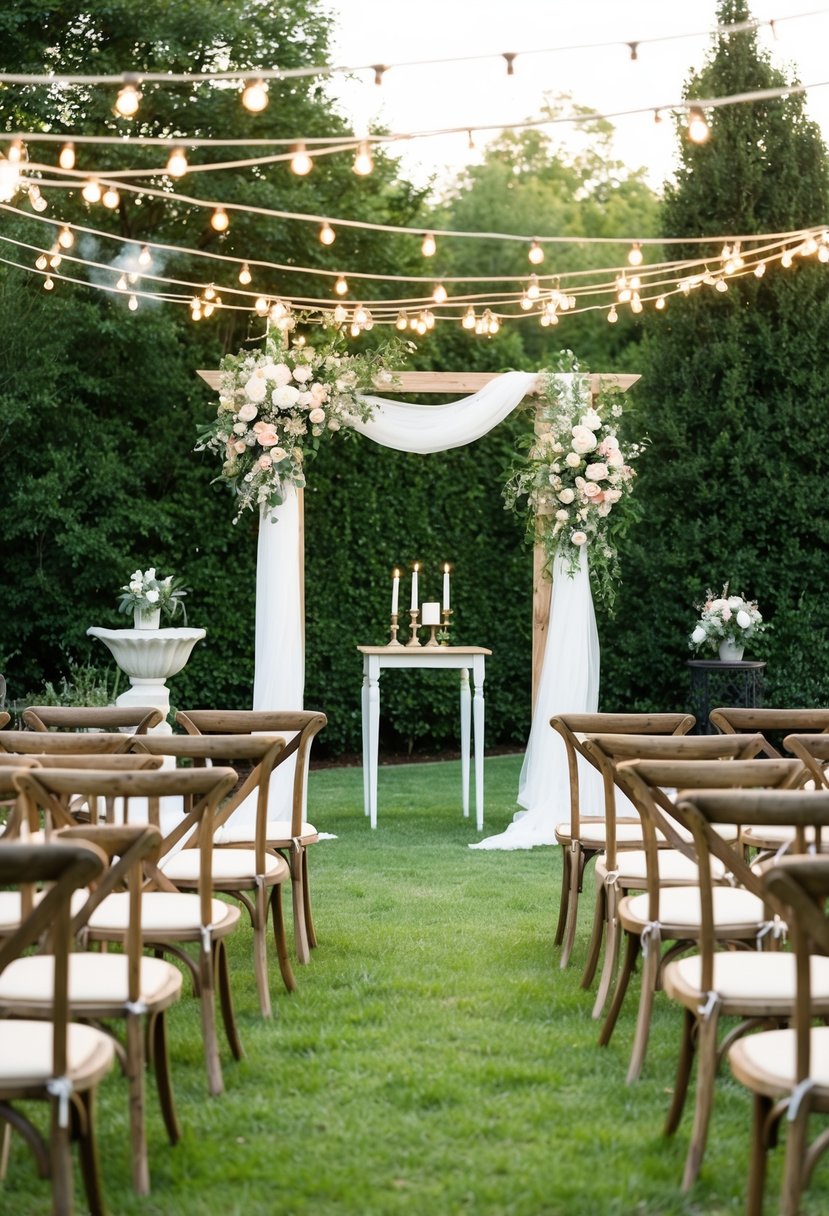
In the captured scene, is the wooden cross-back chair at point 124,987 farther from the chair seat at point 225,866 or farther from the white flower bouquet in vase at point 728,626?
the white flower bouquet in vase at point 728,626

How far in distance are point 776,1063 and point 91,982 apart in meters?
1.41

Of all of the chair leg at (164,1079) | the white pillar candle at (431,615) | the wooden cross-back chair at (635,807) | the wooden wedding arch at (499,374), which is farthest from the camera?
the white pillar candle at (431,615)

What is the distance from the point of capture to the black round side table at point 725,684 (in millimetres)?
9234

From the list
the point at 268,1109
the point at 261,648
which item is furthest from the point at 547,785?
the point at 268,1109

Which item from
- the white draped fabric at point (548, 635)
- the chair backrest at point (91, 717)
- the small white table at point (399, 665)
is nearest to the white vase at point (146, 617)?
the white draped fabric at point (548, 635)

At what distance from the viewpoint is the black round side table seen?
923cm

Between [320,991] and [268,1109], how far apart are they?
1.11 m

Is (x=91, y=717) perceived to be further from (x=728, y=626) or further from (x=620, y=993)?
(x=728, y=626)

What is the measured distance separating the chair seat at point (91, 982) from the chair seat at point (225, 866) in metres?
0.92

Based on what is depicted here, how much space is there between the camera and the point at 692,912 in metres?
3.54

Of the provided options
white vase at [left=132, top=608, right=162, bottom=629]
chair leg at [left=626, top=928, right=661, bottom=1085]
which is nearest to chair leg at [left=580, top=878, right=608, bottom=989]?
chair leg at [left=626, top=928, right=661, bottom=1085]

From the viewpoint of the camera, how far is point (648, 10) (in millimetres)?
11141

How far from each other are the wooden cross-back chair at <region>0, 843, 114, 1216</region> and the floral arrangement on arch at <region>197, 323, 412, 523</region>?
5.05m

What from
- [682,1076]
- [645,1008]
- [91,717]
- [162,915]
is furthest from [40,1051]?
[91,717]
